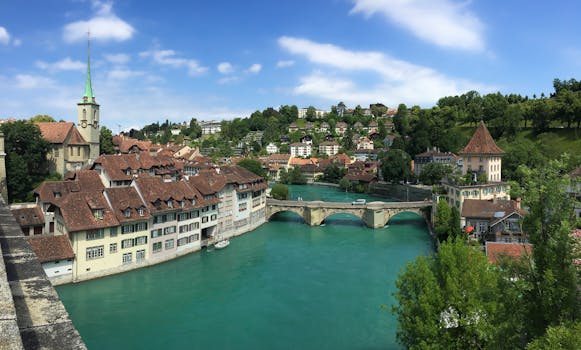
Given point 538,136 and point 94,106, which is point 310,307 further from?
point 538,136

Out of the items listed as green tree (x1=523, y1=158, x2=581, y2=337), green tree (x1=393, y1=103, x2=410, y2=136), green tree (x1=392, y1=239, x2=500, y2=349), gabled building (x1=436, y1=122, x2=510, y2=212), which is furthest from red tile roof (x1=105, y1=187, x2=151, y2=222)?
green tree (x1=393, y1=103, x2=410, y2=136)

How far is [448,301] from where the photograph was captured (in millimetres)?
14531

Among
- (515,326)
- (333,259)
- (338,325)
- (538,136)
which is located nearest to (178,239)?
(333,259)

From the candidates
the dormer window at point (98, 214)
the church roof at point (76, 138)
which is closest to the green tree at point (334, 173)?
the church roof at point (76, 138)

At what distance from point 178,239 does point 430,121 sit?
2641 inches

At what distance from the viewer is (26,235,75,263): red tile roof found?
27.2 metres

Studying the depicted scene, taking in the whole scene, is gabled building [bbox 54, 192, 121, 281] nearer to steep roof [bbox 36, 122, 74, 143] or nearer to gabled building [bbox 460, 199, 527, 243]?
steep roof [bbox 36, 122, 74, 143]

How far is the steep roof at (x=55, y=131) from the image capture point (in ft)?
158

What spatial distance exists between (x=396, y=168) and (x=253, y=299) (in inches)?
2033

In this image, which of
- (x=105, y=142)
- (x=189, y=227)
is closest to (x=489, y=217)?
(x=189, y=227)

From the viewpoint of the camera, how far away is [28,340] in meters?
3.84

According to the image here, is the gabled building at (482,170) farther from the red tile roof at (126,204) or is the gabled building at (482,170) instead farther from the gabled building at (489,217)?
the red tile roof at (126,204)

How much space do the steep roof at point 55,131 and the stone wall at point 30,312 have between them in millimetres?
47659

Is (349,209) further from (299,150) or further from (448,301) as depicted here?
(299,150)
